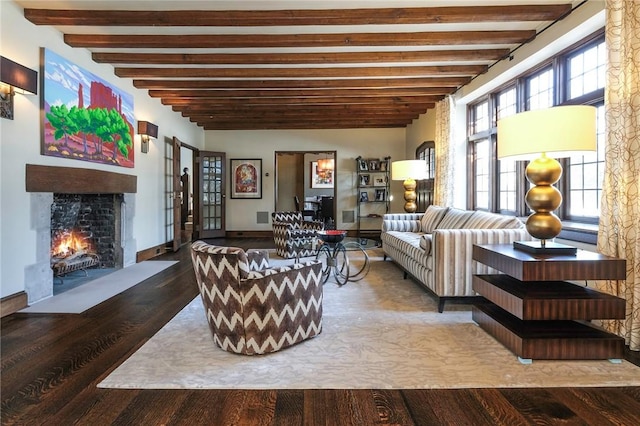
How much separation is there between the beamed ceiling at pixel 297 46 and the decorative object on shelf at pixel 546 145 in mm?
1621

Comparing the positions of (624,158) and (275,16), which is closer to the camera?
(624,158)

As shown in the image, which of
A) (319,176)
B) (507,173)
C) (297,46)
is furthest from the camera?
(319,176)

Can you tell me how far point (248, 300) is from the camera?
7.87 ft

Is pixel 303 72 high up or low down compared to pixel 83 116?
up

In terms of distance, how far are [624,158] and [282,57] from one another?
12.2ft

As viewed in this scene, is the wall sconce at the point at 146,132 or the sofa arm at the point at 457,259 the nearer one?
the sofa arm at the point at 457,259

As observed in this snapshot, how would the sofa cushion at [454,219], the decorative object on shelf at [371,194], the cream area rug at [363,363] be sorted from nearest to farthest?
the cream area rug at [363,363], the sofa cushion at [454,219], the decorative object on shelf at [371,194]

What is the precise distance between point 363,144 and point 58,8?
697 centimetres

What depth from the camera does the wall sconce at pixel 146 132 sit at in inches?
231

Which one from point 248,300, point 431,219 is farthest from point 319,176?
point 248,300

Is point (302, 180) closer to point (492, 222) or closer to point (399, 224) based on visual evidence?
point (399, 224)

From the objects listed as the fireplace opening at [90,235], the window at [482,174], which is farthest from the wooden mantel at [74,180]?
the window at [482,174]

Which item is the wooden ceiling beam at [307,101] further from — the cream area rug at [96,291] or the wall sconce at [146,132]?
the cream area rug at [96,291]

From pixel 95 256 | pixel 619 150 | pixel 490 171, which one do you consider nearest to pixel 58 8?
pixel 95 256
